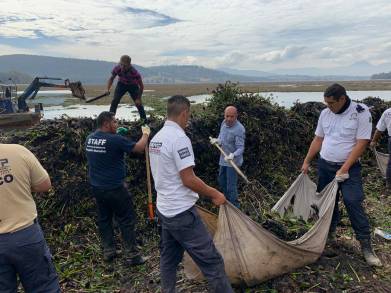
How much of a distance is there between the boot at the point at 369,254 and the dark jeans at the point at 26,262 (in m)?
3.74

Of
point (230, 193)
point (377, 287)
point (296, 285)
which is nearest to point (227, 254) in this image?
point (296, 285)

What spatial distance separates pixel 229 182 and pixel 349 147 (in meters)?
2.58

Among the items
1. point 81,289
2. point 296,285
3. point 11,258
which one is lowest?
point 81,289

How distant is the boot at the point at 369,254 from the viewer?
15.1 feet

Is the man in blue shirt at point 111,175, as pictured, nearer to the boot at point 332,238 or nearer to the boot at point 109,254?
the boot at point 109,254

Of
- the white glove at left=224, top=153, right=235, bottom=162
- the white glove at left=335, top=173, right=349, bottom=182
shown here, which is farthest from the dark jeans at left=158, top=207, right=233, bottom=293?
the white glove at left=335, top=173, right=349, bottom=182

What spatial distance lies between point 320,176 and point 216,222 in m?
1.79

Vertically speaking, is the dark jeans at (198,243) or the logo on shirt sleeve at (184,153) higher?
the logo on shirt sleeve at (184,153)

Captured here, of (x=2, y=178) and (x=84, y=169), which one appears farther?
(x=84, y=169)

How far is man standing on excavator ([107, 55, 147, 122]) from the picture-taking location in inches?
345

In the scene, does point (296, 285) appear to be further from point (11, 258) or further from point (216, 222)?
point (11, 258)

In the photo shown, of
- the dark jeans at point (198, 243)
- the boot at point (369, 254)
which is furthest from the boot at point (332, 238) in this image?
the dark jeans at point (198, 243)

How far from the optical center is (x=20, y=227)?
10.0 ft

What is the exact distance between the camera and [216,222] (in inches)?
174
